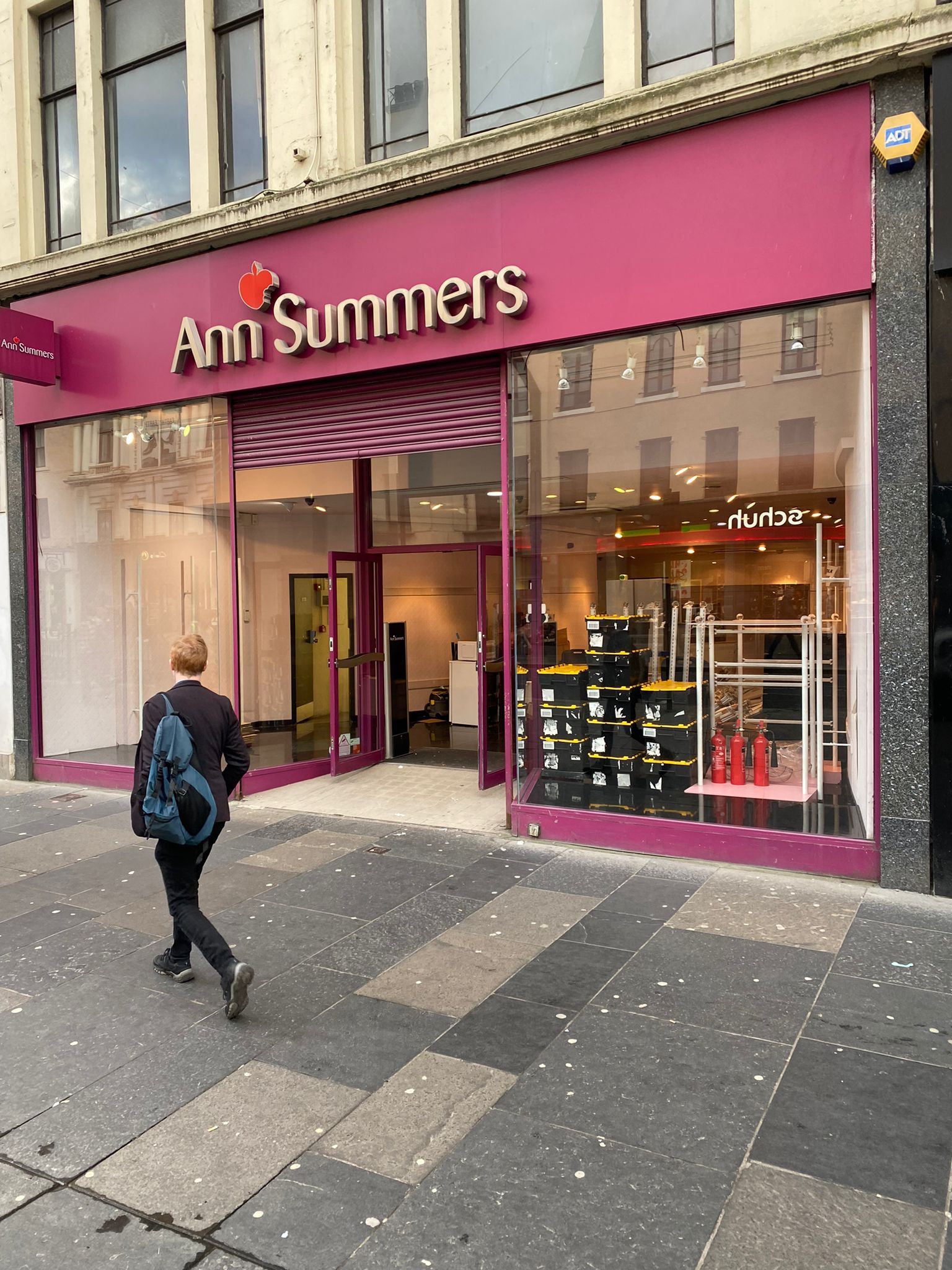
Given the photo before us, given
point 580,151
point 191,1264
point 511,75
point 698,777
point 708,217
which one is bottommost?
point 191,1264

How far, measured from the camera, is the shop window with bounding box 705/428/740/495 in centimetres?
742

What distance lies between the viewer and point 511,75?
7461mm

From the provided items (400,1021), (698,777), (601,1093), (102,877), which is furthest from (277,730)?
(601,1093)

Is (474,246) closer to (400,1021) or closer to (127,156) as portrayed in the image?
(127,156)

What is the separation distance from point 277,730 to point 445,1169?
722 centimetres

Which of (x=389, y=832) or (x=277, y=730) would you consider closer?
(x=389, y=832)

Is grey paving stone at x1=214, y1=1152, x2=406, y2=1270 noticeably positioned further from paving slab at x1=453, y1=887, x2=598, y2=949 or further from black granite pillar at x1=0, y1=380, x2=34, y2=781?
black granite pillar at x1=0, y1=380, x2=34, y2=781

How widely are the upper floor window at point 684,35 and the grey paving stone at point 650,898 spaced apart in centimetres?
579

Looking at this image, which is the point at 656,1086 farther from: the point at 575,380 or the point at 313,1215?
the point at 575,380

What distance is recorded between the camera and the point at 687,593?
8.17 m

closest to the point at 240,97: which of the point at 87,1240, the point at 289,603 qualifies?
the point at 289,603

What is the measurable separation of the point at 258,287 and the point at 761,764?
608 cm

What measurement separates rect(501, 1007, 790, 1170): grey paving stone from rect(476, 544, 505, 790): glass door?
4.88m

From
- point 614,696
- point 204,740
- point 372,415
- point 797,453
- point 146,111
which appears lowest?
point 614,696
